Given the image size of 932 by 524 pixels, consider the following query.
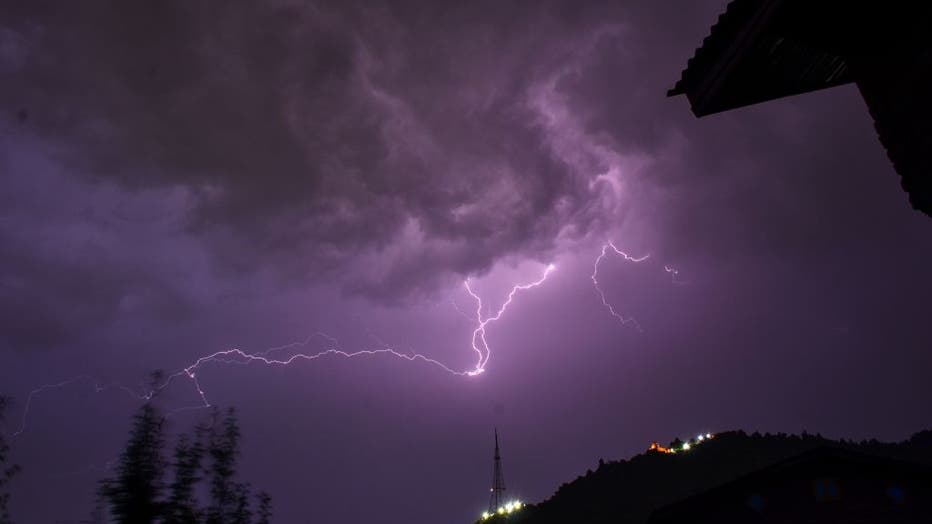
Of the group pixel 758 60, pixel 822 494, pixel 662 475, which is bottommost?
pixel 822 494

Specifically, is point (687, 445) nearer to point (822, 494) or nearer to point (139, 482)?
point (822, 494)

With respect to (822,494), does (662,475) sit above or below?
above

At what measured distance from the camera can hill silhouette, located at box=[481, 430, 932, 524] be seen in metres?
34.9

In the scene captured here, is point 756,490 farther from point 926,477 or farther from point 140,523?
point 140,523

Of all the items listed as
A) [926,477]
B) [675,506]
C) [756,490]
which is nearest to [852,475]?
[926,477]

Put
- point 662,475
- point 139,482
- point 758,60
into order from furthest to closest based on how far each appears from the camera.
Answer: point 662,475 < point 139,482 < point 758,60

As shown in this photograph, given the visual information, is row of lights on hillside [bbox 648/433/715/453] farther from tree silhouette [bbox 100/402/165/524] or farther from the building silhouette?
tree silhouette [bbox 100/402/165/524]

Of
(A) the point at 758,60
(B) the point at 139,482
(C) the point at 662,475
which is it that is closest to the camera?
(A) the point at 758,60

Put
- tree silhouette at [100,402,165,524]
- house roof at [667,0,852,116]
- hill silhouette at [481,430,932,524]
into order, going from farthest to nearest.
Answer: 1. hill silhouette at [481,430,932,524]
2. tree silhouette at [100,402,165,524]
3. house roof at [667,0,852,116]

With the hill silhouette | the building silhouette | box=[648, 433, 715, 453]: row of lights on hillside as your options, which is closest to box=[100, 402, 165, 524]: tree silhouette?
the building silhouette

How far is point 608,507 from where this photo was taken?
36.7 meters

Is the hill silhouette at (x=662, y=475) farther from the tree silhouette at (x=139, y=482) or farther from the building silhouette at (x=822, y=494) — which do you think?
the tree silhouette at (x=139, y=482)

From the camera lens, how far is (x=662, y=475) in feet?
125

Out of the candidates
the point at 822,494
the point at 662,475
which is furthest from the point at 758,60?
the point at 662,475
